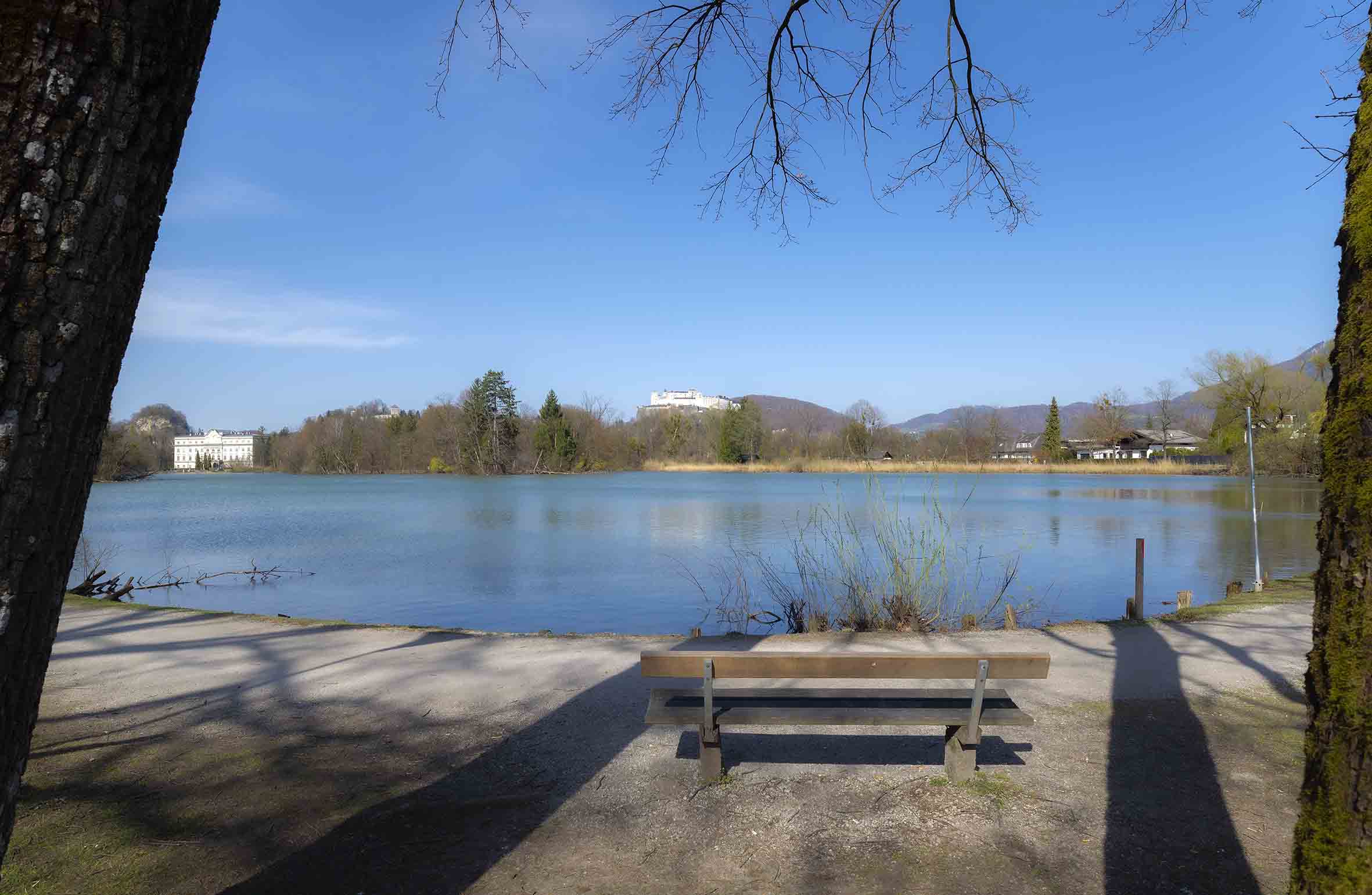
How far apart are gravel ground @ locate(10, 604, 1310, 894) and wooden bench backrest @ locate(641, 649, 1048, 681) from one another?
66 centimetres

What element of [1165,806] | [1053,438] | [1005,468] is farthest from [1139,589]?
[1053,438]

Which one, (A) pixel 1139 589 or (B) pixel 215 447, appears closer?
(A) pixel 1139 589

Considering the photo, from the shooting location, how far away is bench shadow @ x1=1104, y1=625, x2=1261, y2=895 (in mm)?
3473

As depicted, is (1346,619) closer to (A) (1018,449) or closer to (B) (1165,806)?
(B) (1165,806)

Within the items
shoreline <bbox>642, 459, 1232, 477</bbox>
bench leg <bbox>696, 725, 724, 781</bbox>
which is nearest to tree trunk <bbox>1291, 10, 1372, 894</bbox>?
bench leg <bbox>696, 725, 724, 781</bbox>

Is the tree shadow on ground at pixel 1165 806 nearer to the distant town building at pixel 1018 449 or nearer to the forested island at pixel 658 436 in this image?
the forested island at pixel 658 436

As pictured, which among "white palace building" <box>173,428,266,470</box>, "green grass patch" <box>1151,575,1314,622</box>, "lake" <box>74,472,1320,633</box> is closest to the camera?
"green grass patch" <box>1151,575,1314,622</box>

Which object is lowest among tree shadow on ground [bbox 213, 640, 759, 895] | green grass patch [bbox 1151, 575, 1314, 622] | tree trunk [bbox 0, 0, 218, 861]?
green grass patch [bbox 1151, 575, 1314, 622]

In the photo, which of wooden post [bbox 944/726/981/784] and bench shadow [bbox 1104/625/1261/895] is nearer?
bench shadow [bbox 1104/625/1261/895]

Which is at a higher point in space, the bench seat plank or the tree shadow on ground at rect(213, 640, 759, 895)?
the bench seat plank

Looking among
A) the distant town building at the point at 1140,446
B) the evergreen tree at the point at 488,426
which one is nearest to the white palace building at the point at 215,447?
the evergreen tree at the point at 488,426

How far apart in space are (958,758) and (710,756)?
130 cm

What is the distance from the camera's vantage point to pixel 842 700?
446 cm

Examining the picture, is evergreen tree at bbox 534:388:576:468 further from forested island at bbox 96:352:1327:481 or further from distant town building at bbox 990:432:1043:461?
distant town building at bbox 990:432:1043:461
